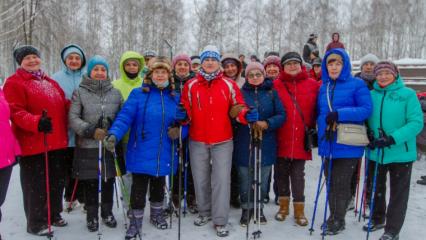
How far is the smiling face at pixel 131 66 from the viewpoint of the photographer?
4401 millimetres

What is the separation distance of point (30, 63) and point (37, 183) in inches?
51.1

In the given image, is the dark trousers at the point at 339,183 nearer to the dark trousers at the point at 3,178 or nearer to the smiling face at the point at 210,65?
the smiling face at the point at 210,65

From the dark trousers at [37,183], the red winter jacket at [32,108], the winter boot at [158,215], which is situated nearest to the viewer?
the red winter jacket at [32,108]

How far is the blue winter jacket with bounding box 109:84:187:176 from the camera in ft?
12.2

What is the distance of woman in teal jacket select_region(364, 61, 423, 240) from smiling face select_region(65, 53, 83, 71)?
141 inches

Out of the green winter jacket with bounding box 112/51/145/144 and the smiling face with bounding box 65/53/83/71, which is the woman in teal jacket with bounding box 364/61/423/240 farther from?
the smiling face with bounding box 65/53/83/71

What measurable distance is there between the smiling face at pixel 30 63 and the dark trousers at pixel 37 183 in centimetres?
93

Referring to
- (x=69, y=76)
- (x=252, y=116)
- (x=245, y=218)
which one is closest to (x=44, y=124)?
(x=69, y=76)

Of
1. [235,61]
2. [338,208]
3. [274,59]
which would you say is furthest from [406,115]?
[235,61]

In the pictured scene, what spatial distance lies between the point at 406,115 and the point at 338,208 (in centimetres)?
127

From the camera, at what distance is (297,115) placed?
419 centimetres

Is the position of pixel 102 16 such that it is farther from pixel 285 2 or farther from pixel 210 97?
pixel 210 97

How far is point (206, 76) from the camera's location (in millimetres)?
3938

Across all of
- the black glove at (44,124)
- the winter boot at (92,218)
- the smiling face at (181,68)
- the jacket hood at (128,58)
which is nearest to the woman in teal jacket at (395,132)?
the smiling face at (181,68)
